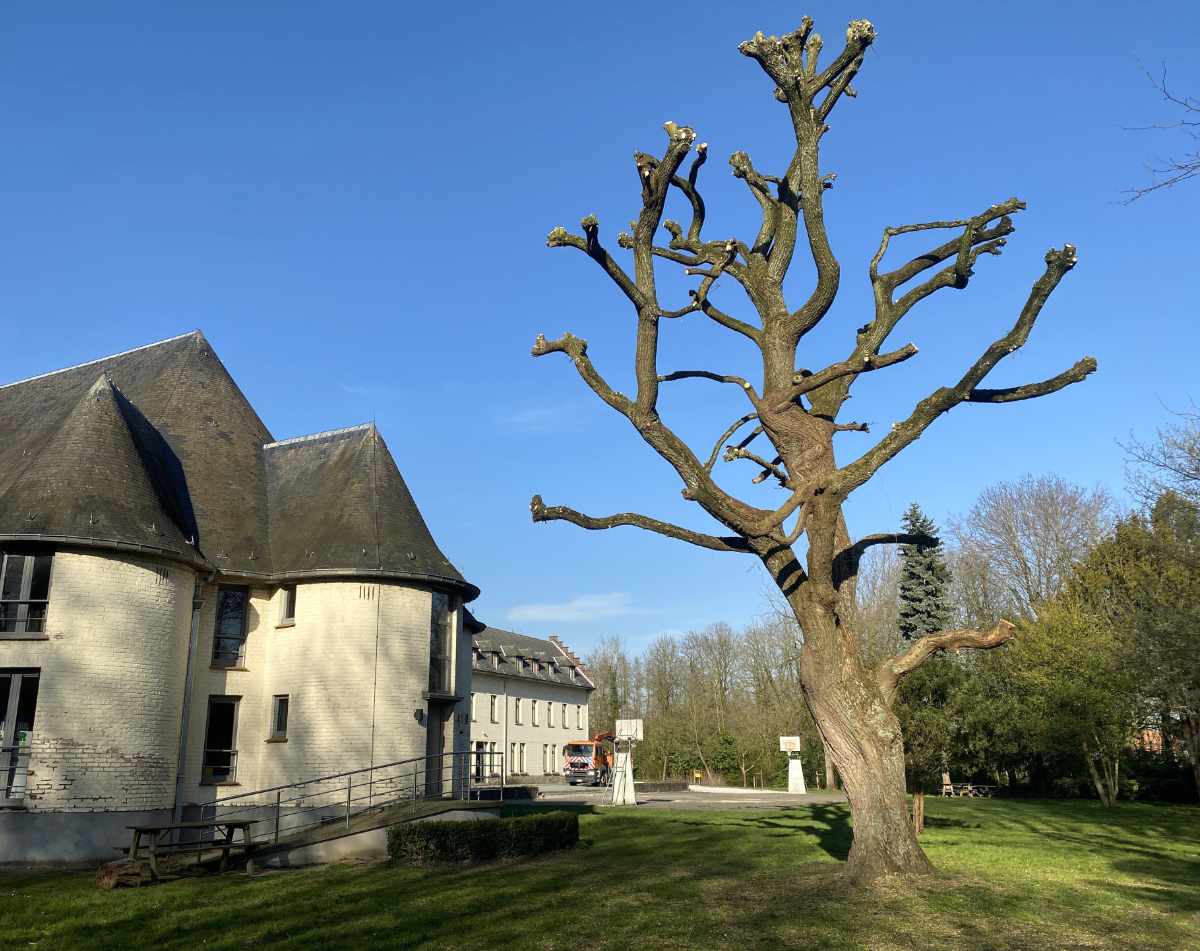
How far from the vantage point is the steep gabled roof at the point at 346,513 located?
22344 millimetres

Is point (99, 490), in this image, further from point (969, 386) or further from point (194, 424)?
point (969, 386)

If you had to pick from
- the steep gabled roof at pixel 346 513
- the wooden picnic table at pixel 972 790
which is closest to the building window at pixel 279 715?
the steep gabled roof at pixel 346 513

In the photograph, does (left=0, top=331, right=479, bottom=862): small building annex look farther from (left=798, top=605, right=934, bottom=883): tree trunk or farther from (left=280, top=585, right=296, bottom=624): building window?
(left=798, top=605, right=934, bottom=883): tree trunk

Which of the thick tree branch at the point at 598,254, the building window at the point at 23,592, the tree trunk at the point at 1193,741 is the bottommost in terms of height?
the tree trunk at the point at 1193,741

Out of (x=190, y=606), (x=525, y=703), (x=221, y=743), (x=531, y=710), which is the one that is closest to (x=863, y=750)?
(x=190, y=606)

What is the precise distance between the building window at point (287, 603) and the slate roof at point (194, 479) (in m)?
0.66

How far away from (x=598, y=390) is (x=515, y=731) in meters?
43.3

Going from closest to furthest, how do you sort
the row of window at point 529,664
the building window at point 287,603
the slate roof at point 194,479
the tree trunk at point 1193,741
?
1. the slate roof at point 194,479
2. the building window at point 287,603
3. the tree trunk at point 1193,741
4. the row of window at point 529,664

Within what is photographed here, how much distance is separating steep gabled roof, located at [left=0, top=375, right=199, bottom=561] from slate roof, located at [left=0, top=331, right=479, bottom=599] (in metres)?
0.03

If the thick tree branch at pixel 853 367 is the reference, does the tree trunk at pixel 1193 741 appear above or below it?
below

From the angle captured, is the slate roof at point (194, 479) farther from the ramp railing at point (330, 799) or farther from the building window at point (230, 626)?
the ramp railing at point (330, 799)

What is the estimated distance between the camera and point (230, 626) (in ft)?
74.0

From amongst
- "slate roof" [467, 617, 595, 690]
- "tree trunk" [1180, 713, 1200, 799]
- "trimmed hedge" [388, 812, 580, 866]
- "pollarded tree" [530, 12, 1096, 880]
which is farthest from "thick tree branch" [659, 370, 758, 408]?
"slate roof" [467, 617, 595, 690]

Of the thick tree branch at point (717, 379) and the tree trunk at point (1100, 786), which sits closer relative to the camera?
the thick tree branch at point (717, 379)
